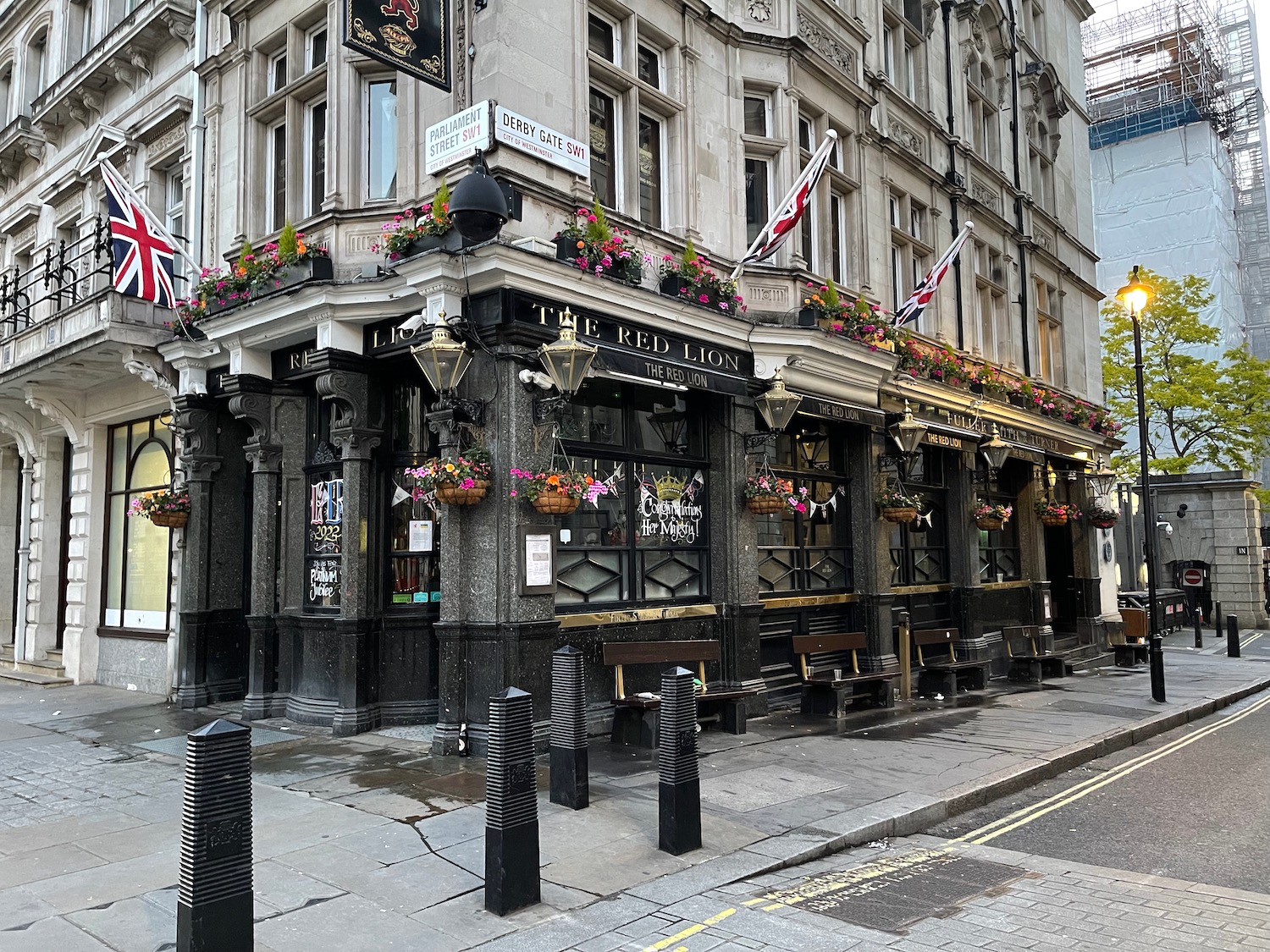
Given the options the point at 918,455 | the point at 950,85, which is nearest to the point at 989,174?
the point at 950,85

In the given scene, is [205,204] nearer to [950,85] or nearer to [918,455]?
[918,455]

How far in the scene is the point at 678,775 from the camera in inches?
261

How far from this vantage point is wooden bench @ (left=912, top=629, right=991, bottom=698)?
1452 cm

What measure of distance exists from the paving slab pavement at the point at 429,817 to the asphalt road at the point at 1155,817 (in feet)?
0.99

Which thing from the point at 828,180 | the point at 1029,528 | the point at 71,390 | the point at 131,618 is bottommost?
the point at 131,618

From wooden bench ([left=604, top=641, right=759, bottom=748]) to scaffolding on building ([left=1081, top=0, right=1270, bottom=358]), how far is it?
4686 cm

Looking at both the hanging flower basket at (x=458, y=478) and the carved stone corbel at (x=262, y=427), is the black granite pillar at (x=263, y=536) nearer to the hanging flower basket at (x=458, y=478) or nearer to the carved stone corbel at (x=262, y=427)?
the carved stone corbel at (x=262, y=427)

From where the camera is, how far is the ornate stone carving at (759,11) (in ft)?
45.7

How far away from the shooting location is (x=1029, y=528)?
21.4 m

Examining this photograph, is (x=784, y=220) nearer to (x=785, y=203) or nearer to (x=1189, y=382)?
(x=785, y=203)

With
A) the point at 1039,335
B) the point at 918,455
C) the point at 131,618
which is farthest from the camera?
the point at 1039,335

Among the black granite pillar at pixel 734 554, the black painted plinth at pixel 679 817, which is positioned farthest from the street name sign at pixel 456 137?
the black painted plinth at pixel 679 817

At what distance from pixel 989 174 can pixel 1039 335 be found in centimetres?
467

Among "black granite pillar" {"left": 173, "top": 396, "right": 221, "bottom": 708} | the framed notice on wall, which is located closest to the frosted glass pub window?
"black granite pillar" {"left": 173, "top": 396, "right": 221, "bottom": 708}
